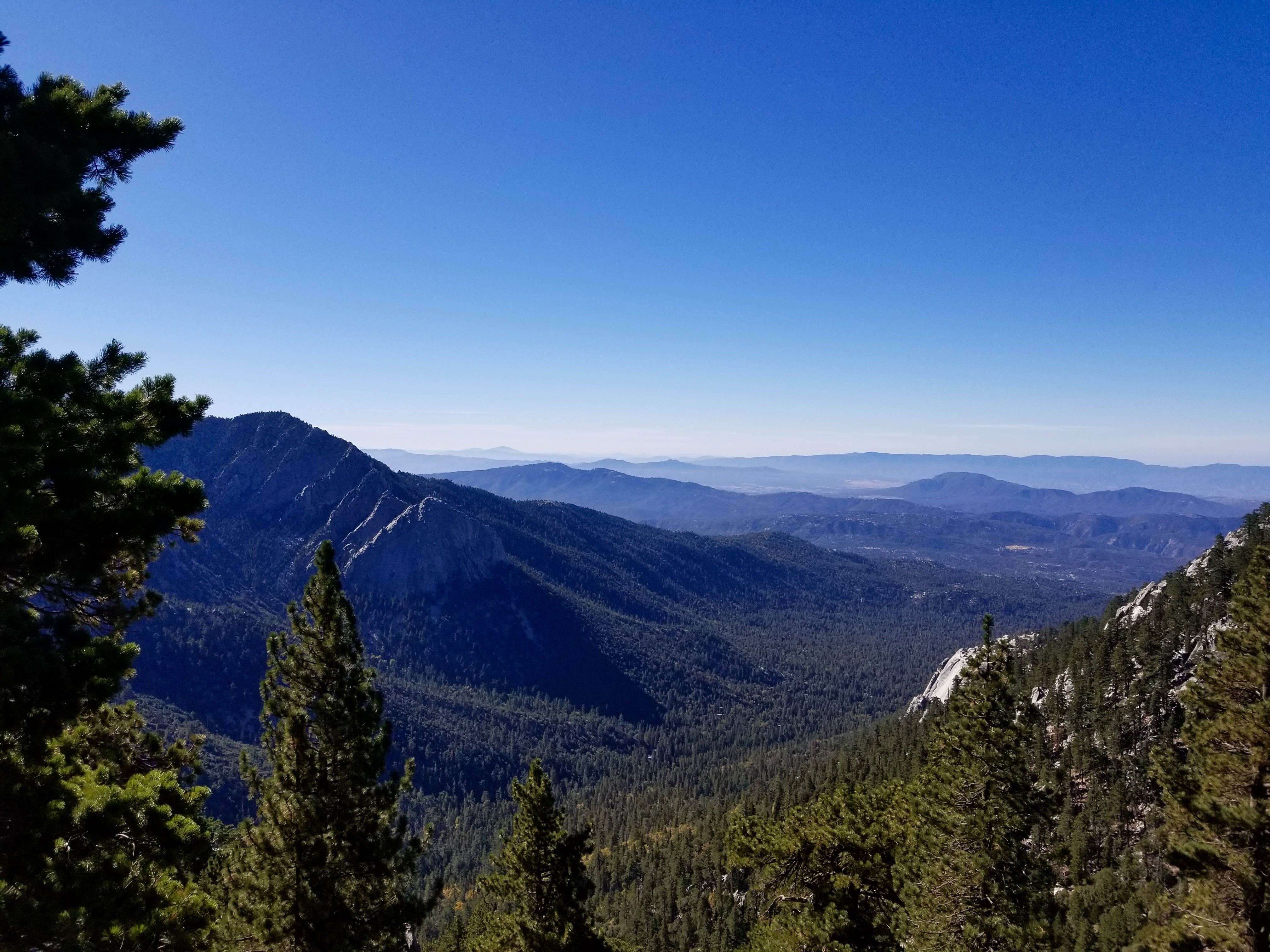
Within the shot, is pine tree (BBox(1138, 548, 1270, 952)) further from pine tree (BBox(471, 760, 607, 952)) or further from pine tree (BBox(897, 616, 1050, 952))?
pine tree (BBox(471, 760, 607, 952))

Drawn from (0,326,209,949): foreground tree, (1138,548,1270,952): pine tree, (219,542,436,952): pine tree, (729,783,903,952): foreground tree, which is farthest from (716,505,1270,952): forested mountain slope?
(0,326,209,949): foreground tree

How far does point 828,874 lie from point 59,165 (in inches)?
1032

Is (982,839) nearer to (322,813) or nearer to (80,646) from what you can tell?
(322,813)

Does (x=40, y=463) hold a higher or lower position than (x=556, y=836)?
higher

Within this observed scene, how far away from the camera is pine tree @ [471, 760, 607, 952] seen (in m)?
21.6

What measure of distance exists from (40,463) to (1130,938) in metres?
51.3

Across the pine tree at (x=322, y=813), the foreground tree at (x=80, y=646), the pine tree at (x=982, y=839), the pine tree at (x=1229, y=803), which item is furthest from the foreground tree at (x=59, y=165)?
the pine tree at (x=1229, y=803)

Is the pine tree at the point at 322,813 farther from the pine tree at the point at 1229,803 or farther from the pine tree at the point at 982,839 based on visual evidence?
the pine tree at the point at 1229,803

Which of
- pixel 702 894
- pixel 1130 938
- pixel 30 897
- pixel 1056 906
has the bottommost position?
pixel 702 894

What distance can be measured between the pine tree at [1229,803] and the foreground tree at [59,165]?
25.0 meters

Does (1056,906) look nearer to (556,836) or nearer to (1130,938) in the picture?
(556,836)

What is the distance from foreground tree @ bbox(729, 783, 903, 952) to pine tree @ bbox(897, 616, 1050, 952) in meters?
1.71

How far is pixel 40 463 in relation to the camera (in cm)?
→ 765

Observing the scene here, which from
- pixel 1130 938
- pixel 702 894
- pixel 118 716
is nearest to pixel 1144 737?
pixel 1130 938
